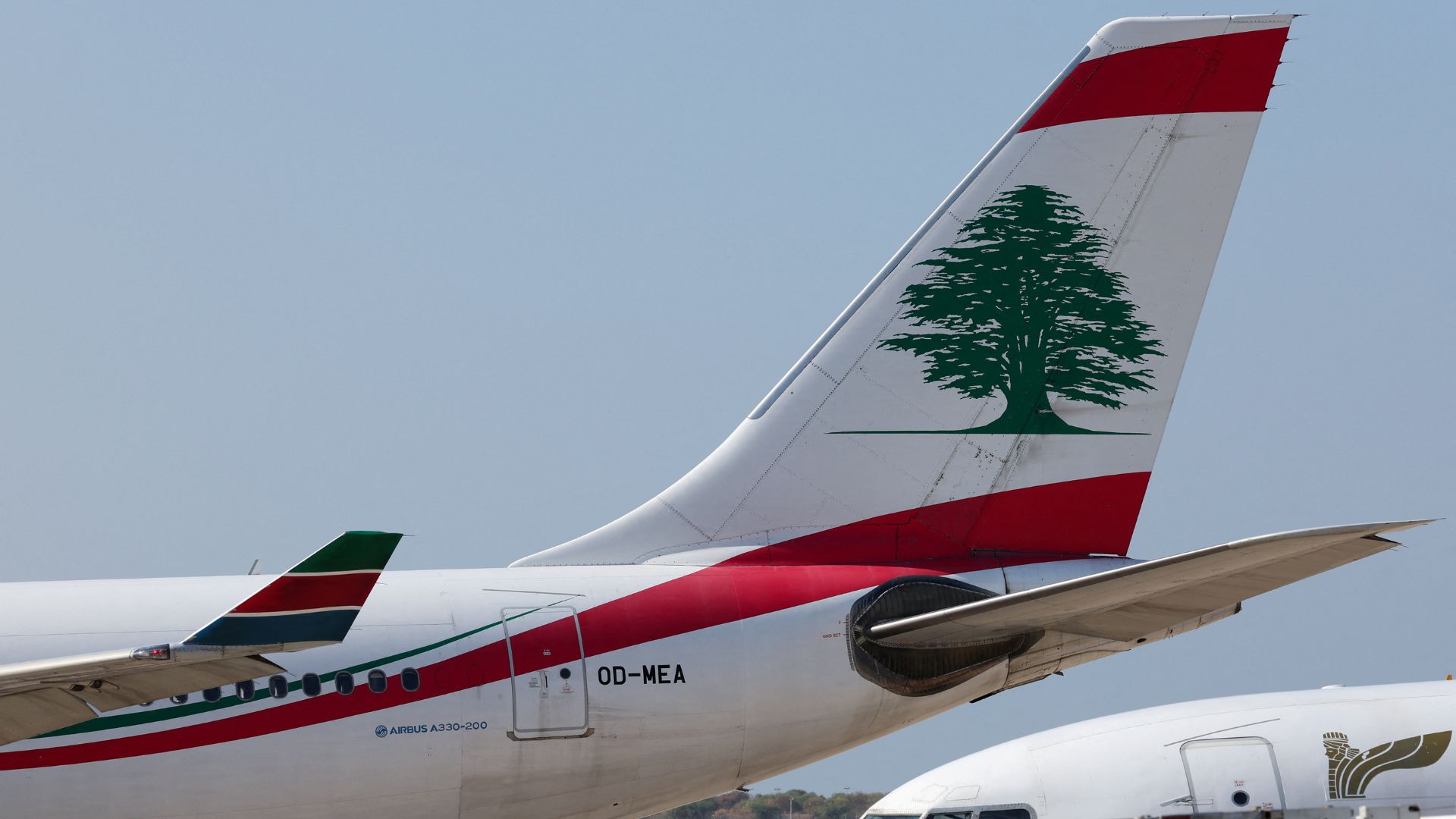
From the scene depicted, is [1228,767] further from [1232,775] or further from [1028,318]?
[1028,318]

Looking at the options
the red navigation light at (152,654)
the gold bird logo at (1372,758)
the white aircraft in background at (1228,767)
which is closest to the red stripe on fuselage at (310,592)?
the red navigation light at (152,654)

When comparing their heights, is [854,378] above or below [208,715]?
above

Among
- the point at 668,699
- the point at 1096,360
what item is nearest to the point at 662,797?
the point at 668,699

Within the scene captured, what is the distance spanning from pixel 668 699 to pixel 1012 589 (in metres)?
3.48

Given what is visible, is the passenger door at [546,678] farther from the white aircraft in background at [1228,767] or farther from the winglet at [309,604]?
the white aircraft in background at [1228,767]

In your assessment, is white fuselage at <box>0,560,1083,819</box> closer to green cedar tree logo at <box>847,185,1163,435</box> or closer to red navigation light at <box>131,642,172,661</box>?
green cedar tree logo at <box>847,185,1163,435</box>

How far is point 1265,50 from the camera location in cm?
1596

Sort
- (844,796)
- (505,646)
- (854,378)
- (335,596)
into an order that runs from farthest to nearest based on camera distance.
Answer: (844,796)
(854,378)
(505,646)
(335,596)

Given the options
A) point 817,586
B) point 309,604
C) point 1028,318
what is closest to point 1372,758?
point 1028,318

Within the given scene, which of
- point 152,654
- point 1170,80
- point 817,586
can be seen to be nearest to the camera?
point 152,654

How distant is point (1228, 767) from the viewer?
52.3 ft

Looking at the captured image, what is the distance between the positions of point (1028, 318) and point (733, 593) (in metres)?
4.27

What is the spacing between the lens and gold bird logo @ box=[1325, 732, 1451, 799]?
15820mm

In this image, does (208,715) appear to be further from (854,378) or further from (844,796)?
(844,796)
